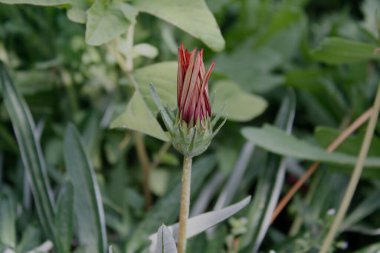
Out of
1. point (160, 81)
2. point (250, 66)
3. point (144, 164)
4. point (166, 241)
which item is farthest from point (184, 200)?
point (250, 66)

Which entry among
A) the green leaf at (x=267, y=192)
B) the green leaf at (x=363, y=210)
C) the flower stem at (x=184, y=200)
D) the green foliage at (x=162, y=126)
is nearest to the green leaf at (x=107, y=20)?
the green foliage at (x=162, y=126)

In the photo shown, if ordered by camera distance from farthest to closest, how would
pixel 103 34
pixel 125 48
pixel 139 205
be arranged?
pixel 139 205 < pixel 125 48 < pixel 103 34

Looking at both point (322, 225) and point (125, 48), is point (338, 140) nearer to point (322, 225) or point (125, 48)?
point (322, 225)


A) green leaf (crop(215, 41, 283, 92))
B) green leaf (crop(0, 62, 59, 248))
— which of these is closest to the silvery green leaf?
green leaf (crop(0, 62, 59, 248))

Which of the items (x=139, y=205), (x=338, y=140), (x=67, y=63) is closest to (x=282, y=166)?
(x=338, y=140)

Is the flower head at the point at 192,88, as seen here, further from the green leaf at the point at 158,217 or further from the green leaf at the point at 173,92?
the green leaf at the point at 158,217
